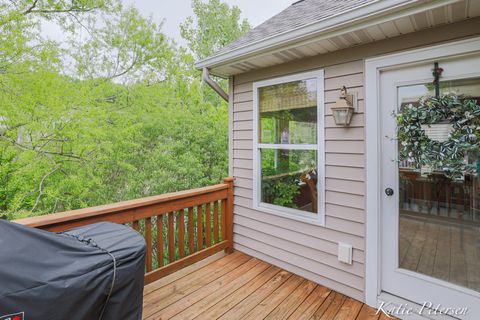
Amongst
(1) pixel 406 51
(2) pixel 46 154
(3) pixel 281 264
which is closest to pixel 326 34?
(1) pixel 406 51

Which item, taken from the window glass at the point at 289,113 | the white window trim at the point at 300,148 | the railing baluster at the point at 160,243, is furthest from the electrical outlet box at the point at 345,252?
the railing baluster at the point at 160,243

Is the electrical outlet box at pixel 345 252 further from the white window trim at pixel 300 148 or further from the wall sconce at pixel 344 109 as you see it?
the wall sconce at pixel 344 109

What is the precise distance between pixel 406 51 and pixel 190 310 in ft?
8.92

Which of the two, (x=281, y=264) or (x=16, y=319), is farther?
(x=281, y=264)

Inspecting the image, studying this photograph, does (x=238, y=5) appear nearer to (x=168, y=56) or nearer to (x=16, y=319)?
(x=168, y=56)

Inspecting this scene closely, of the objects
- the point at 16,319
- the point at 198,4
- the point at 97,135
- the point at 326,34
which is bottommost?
the point at 16,319

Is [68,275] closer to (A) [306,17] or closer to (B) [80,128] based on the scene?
(A) [306,17]

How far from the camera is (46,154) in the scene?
203 inches

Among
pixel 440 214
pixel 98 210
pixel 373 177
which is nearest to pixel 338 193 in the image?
pixel 373 177

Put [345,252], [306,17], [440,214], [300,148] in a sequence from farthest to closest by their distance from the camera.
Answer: [300,148] < [306,17] < [345,252] < [440,214]

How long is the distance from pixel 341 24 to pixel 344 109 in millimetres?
669

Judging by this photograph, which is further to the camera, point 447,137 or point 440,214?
point 440,214

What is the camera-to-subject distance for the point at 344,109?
225 centimetres

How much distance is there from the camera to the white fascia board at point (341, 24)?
5.59 ft
